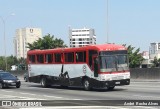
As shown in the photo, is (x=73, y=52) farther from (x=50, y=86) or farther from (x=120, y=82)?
(x=50, y=86)

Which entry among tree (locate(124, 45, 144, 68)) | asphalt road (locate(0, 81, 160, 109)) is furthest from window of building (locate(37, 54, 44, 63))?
tree (locate(124, 45, 144, 68))

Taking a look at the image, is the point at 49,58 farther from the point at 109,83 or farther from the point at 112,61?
the point at 109,83

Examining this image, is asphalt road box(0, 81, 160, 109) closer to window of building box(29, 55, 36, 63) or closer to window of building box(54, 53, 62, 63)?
window of building box(54, 53, 62, 63)

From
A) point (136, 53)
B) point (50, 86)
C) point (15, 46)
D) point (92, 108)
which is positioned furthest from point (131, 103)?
point (15, 46)

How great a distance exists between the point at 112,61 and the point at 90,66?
1.54m

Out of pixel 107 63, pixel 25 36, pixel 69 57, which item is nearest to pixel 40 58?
pixel 69 57

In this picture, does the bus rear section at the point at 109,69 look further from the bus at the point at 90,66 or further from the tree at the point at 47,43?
the tree at the point at 47,43

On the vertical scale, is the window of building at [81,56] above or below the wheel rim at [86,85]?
above

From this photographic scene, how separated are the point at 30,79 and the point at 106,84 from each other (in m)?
11.7

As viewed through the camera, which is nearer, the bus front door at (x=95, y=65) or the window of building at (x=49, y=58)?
the bus front door at (x=95, y=65)

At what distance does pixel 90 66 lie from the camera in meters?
27.5

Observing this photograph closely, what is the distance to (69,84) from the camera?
100 feet

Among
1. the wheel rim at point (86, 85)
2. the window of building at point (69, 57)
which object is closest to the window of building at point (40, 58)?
the window of building at point (69, 57)

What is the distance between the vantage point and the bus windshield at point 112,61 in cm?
2664
